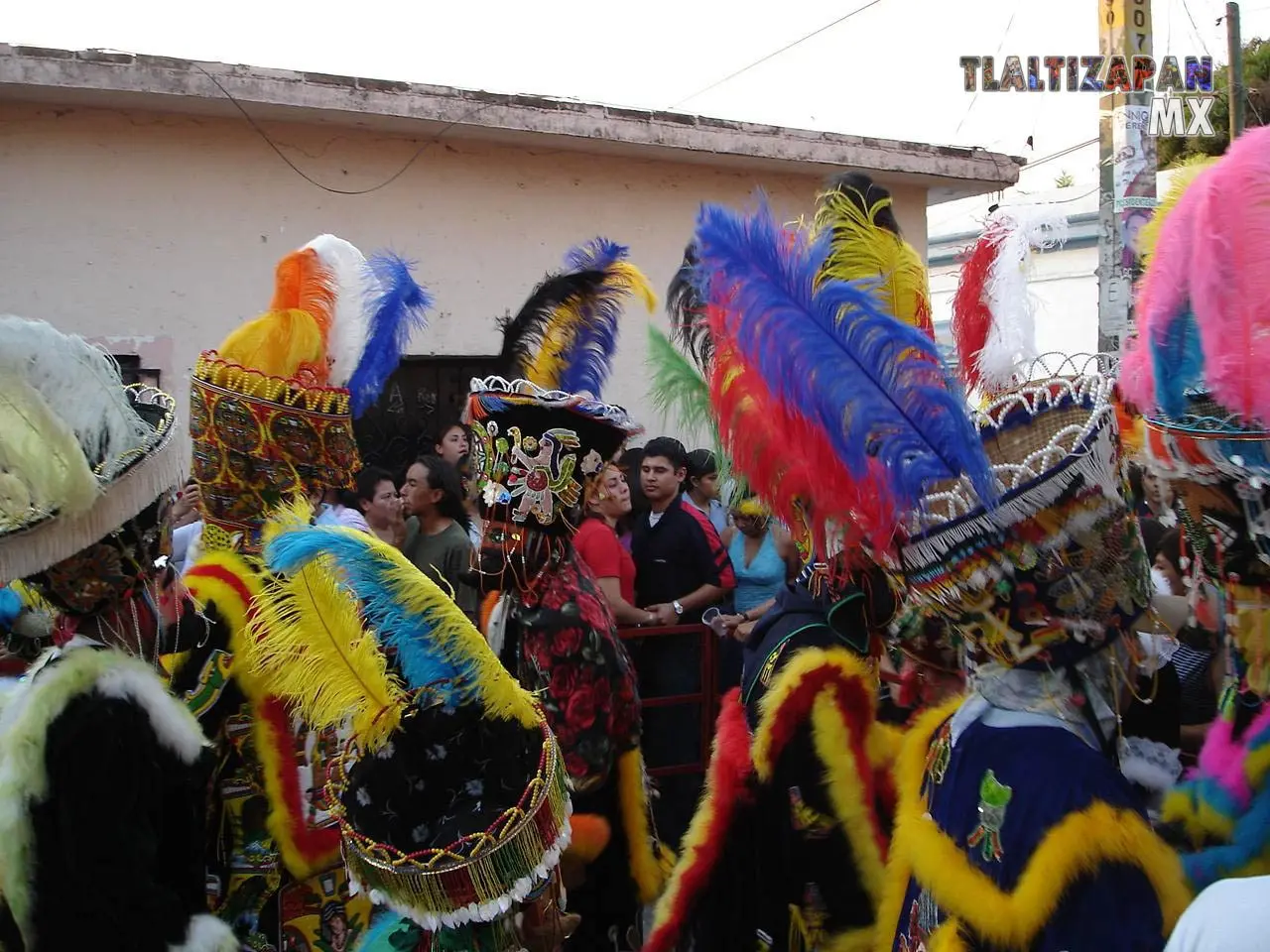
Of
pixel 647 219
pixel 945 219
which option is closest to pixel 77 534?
pixel 647 219

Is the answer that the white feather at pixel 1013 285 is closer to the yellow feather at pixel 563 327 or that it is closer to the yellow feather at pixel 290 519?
the yellow feather at pixel 563 327

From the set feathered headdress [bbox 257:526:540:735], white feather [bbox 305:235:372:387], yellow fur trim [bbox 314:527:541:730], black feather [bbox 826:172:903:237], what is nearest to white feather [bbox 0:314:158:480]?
feathered headdress [bbox 257:526:540:735]

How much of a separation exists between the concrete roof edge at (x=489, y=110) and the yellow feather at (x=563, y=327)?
201 inches

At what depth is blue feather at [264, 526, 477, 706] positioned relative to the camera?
243 centimetres

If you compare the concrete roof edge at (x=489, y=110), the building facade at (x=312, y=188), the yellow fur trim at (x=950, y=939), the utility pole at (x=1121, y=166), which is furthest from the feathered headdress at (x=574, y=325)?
the concrete roof edge at (x=489, y=110)

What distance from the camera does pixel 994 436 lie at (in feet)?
7.52

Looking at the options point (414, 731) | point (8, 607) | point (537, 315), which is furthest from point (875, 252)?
point (8, 607)

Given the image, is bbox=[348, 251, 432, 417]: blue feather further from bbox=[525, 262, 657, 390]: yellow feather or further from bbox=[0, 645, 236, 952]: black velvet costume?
bbox=[0, 645, 236, 952]: black velvet costume

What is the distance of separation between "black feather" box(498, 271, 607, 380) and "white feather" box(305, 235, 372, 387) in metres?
0.54

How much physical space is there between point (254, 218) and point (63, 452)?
6872 mm

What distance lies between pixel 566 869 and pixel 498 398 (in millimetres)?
1603

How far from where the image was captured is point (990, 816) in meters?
2.03

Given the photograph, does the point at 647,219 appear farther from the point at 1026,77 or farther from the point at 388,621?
the point at 388,621

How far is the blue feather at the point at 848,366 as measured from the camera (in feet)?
6.93
